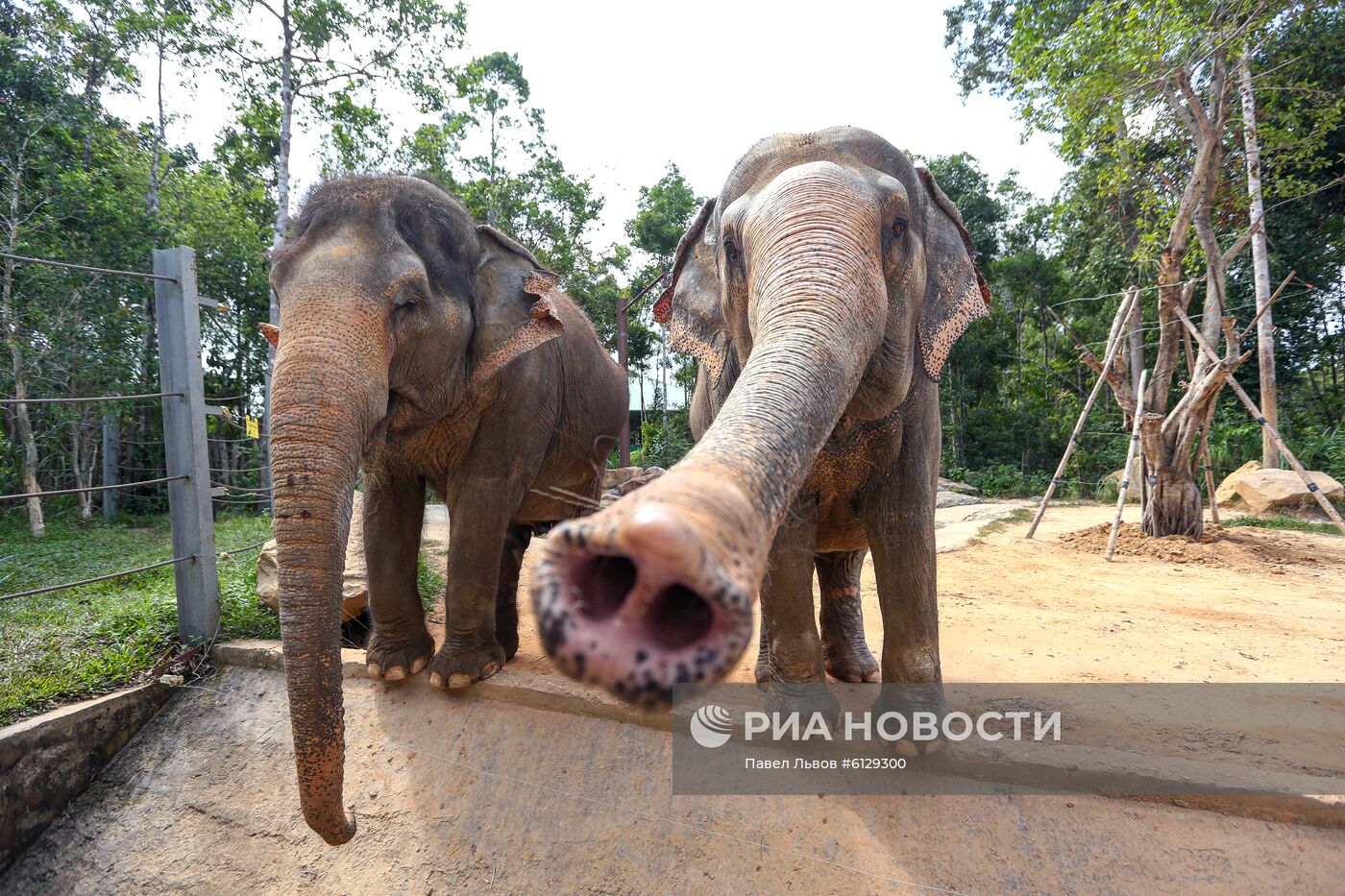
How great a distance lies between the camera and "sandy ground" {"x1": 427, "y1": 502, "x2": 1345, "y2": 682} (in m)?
3.92

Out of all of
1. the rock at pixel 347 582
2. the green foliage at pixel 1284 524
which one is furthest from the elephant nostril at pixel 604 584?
the green foliage at pixel 1284 524

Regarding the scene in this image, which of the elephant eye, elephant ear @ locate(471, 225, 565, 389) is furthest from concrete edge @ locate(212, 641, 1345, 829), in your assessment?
the elephant eye

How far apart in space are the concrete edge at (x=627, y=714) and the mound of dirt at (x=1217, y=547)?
21.6ft

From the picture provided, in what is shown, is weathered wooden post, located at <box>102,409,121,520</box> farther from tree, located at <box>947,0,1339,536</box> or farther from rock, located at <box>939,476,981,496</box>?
rock, located at <box>939,476,981,496</box>

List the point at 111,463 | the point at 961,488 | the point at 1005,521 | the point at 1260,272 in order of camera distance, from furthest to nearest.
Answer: the point at 961,488 < the point at 1260,272 < the point at 111,463 < the point at 1005,521

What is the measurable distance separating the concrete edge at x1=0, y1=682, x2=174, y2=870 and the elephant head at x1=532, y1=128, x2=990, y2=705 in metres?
3.42

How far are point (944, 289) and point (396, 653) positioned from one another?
3.13 m

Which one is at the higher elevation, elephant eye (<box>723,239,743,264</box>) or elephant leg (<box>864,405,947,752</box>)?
elephant eye (<box>723,239,743,264</box>)

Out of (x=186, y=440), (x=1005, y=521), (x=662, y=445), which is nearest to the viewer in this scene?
(x=186, y=440)

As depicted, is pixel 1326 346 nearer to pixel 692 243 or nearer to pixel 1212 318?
pixel 1212 318

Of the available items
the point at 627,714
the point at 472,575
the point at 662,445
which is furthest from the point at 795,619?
the point at 662,445

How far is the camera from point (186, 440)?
160 inches

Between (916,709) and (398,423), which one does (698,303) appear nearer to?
(398,423)

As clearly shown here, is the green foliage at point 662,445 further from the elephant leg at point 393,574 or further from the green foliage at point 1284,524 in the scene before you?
the elephant leg at point 393,574
